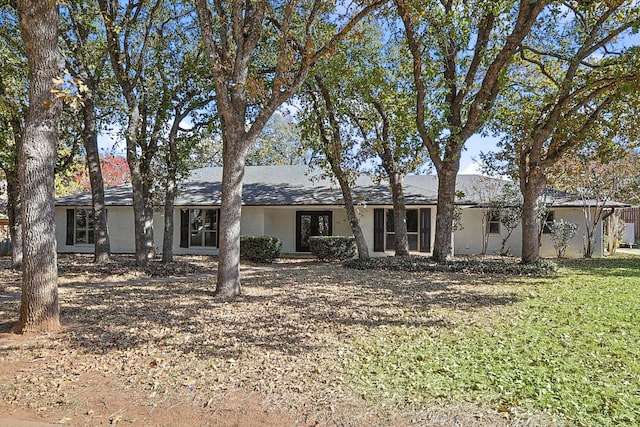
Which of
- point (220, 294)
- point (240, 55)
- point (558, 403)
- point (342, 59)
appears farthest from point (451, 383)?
point (342, 59)

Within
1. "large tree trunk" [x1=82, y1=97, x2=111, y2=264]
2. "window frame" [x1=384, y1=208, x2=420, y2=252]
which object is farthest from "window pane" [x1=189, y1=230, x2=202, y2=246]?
"window frame" [x1=384, y1=208, x2=420, y2=252]

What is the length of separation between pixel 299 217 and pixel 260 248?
404cm

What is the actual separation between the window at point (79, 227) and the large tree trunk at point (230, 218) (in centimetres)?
1493

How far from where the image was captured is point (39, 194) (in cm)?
595

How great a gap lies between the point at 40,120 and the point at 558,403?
6735 millimetres

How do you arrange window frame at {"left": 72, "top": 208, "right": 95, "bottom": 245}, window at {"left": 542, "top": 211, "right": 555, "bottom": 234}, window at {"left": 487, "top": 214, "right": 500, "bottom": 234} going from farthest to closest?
window frame at {"left": 72, "top": 208, "right": 95, "bottom": 245} → window at {"left": 487, "top": 214, "right": 500, "bottom": 234} → window at {"left": 542, "top": 211, "right": 555, "bottom": 234}

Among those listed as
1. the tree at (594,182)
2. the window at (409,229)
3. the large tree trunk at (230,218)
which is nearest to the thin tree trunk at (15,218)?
the large tree trunk at (230,218)

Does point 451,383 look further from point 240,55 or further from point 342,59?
point 342,59

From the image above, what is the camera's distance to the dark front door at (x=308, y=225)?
20.1 m

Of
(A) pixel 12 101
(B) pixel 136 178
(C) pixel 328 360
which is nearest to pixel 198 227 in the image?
(B) pixel 136 178

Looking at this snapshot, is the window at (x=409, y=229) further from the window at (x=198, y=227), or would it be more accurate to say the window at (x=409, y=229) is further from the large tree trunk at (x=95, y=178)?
the large tree trunk at (x=95, y=178)

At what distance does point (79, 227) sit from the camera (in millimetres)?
Answer: 20781

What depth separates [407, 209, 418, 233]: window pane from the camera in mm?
19516

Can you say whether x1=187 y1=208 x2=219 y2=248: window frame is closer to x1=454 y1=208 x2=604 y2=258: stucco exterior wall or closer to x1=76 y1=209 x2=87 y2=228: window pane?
x1=76 y1=209 x2=87 y2=228: window pane
